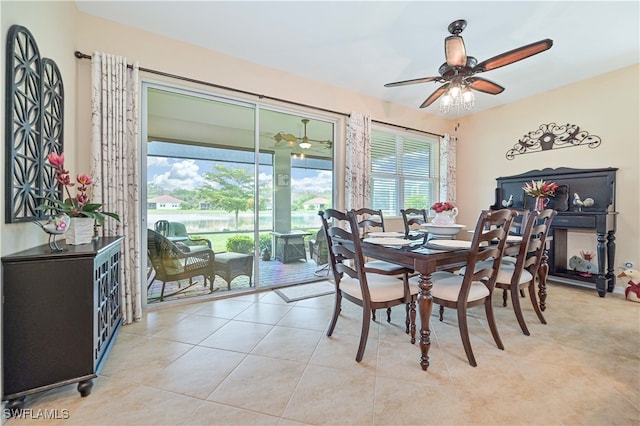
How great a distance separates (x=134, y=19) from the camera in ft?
8.24

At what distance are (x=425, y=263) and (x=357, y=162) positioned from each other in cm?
249

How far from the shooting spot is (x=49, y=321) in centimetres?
142

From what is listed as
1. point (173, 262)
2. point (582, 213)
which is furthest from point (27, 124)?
point (582, 213)

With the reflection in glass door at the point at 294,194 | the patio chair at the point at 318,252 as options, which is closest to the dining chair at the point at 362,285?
the reflection in glass door at the point at 294,194

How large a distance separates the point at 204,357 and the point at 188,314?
2.93 feet

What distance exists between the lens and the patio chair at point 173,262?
2.83 m

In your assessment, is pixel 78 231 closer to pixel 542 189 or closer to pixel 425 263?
pixel 425 263

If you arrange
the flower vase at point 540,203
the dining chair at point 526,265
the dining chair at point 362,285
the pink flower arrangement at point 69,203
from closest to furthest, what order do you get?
the pink flower arrangement at point 69,203
the dining chair at point 362,285
the dining chair at point 526,265
the flower vase at point 540,203

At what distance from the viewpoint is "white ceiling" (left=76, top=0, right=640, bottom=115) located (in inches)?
91.7

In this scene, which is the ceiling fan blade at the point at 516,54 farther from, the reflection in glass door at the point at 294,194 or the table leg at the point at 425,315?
the reflection in glass door at the point at 294,194

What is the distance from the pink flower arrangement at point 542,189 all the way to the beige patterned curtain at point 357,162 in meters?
2.19

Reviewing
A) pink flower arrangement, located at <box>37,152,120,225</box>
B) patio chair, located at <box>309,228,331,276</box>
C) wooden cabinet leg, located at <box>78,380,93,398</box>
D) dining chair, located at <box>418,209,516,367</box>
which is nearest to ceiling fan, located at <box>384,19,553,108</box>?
dining chair, located at <box>418,209,516,367</box>

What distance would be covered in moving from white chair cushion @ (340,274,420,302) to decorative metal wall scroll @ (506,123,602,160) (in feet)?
11.5

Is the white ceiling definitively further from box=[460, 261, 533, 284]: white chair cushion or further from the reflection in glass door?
box=[460, 261, 533, 284]: white chair cushion
